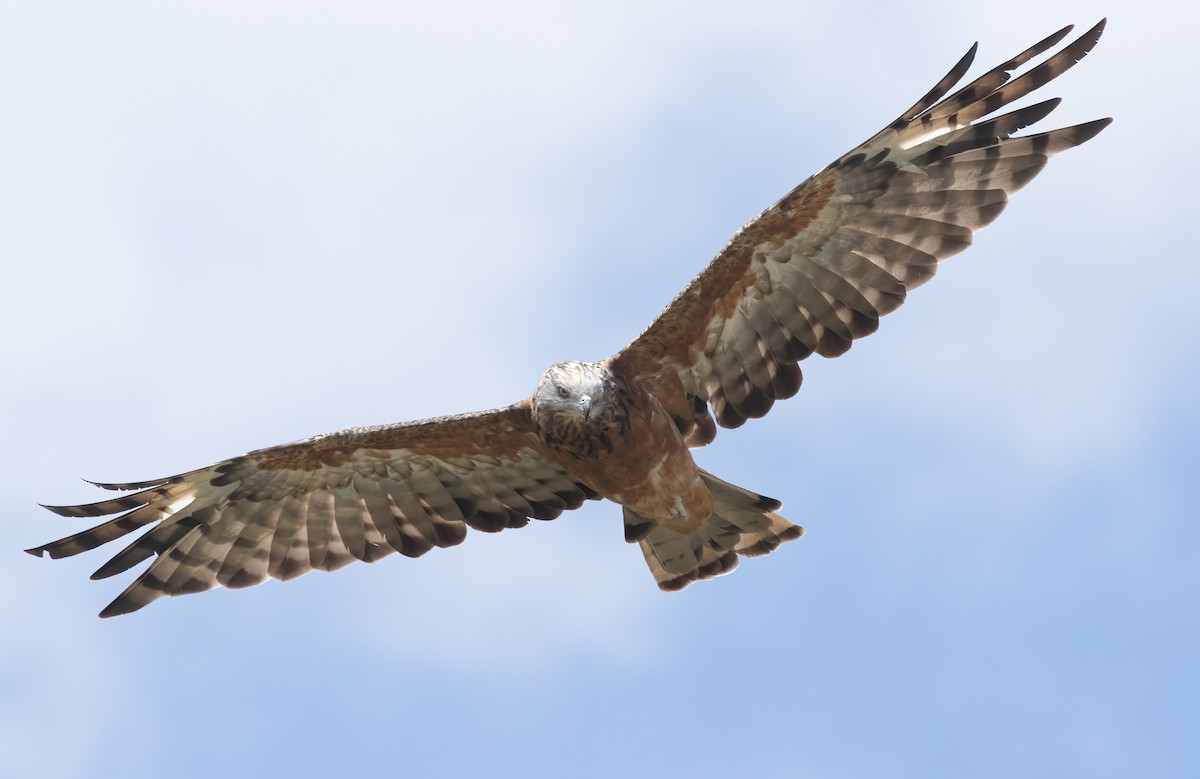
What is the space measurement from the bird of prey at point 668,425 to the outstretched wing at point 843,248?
13 mm

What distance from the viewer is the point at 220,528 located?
38.4ft

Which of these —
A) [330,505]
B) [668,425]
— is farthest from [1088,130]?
[330,505]

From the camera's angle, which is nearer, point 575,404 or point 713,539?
point 575,404

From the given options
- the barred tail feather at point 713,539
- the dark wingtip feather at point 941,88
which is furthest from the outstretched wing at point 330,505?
the dark wingtip feather at point 941,88

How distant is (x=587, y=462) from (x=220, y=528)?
2.93 metres

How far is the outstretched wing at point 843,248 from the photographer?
1034 cm

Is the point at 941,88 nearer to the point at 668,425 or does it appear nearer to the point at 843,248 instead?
the point at 843,248

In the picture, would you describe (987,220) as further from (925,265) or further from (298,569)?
(298,569)

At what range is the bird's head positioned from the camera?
10.3 meters

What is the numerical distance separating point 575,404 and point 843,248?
83.6 inches

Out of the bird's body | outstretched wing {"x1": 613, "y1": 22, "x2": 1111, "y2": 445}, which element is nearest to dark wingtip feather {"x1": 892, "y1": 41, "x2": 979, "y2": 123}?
outstretched wing {"x1": 613, "y1": 22, "x2": 1111, "y2": 445}

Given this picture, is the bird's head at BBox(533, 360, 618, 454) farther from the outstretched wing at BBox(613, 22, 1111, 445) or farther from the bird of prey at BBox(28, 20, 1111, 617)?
the outstretched wing at BBox(613, 22, 1111, 445)

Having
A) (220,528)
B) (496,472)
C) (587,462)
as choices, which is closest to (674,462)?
(587,462)

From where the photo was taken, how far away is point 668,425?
10.8 m
